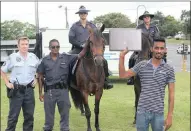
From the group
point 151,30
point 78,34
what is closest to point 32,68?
point 78,34

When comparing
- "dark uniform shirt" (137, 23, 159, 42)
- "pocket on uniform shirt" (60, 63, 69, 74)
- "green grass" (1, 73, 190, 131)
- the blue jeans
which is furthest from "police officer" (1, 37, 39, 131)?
"dark uniform shirt" (137, 23, 159, 42)

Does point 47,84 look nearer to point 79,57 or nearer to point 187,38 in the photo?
point 79,57

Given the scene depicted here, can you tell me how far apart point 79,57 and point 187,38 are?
242 feet

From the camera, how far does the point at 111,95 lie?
529 inches

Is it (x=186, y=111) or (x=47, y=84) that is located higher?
(x=47, y=84)

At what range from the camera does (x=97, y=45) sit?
22.0 ft

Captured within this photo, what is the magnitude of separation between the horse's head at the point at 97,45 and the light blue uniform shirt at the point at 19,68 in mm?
1176

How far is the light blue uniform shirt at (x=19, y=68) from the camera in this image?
243 inches

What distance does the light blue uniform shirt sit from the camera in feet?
20.2

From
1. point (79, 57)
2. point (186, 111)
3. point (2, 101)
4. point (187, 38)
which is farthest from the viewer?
point (187, 38)

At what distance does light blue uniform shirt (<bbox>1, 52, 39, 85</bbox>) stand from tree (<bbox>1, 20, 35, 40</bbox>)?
4716 cm

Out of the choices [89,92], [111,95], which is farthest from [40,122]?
[111,95]

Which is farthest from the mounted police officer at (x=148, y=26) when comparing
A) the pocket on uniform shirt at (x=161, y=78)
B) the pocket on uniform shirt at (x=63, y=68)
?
the pocket on uniform shirt at (x=161, y=78)

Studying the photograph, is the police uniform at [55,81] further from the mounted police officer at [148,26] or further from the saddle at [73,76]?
the mounted police officer at [148,26]
